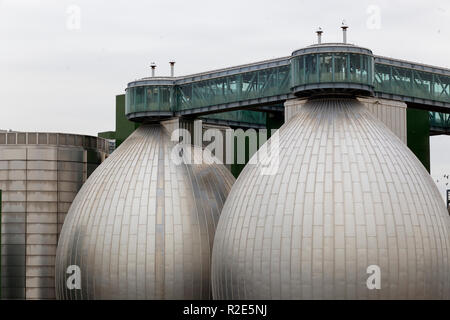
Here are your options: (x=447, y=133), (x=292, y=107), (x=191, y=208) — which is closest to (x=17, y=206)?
(x=191, y=208)

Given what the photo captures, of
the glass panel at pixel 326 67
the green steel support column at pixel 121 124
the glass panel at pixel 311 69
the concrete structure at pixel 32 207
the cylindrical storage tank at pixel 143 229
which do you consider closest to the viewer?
the glass panel at pixel 326 67

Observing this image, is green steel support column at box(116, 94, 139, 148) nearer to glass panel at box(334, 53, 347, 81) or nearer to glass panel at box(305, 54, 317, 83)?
glass panel at box(305, 54, 317, 83)

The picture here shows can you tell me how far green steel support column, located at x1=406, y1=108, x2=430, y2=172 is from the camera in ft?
273

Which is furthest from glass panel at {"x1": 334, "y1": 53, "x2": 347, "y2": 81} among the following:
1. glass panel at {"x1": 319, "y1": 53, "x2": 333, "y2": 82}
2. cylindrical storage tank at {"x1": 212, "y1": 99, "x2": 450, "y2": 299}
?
cylindrical storage tank at {"x1": 212, "y1": 99, "x2": 450, "y2": 299}

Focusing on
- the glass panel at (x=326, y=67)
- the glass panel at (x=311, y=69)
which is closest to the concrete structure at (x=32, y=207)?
the glass panel at (x=311, y=69)

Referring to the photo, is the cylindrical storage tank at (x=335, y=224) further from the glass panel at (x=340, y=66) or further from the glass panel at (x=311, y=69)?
the glass panel at (x=311, y=69)

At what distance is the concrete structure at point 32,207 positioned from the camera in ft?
270

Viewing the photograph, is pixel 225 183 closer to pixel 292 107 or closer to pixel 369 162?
pixel 292 107

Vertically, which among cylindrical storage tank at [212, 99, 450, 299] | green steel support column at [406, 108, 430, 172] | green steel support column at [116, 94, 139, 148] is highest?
green steel support column at [116, 94, 139, 148]

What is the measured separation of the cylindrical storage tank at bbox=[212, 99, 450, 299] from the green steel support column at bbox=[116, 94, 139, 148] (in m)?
26.5

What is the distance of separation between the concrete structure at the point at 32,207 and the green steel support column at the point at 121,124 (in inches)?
330

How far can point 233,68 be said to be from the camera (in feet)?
259

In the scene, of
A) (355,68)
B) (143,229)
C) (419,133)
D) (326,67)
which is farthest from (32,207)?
(419,133)
